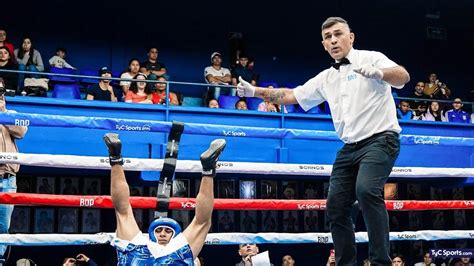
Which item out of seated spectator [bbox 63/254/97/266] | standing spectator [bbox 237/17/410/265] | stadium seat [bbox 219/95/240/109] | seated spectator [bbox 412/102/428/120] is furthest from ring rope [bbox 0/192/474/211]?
seated spectator [bbox 412/102/428/120]

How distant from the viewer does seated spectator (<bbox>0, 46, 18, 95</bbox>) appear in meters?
9.57

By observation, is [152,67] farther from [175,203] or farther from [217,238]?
[217,238]

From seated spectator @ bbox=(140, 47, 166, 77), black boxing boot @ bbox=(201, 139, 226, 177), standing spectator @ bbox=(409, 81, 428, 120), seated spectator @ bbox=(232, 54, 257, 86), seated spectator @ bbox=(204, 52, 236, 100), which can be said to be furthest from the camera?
standing spectator @ bbox=(409, 81, 428, 120)

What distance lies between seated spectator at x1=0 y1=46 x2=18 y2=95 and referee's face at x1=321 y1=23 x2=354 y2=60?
6580mm

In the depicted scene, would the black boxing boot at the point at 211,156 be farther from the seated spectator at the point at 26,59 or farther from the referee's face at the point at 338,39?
the seated spectator at the point at 26,59

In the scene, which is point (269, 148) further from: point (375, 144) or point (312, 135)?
point (375, 144)

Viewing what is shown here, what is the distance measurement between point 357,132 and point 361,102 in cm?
19

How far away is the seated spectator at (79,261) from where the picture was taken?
26.4 feet

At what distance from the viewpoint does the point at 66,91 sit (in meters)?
9.95

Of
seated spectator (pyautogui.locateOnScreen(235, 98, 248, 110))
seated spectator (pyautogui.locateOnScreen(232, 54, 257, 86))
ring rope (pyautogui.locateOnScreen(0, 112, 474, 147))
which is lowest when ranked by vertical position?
ring rope (pyautogui.locateOnScreen(0, 112, 474, 147))

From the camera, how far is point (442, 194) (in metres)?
14.3

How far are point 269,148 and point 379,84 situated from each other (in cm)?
622

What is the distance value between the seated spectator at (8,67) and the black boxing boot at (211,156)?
5604 mm

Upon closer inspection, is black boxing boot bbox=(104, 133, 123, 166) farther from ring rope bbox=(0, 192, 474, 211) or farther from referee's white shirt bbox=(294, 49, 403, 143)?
referee's white shirt bbox=(294, 49, 403, 143)
